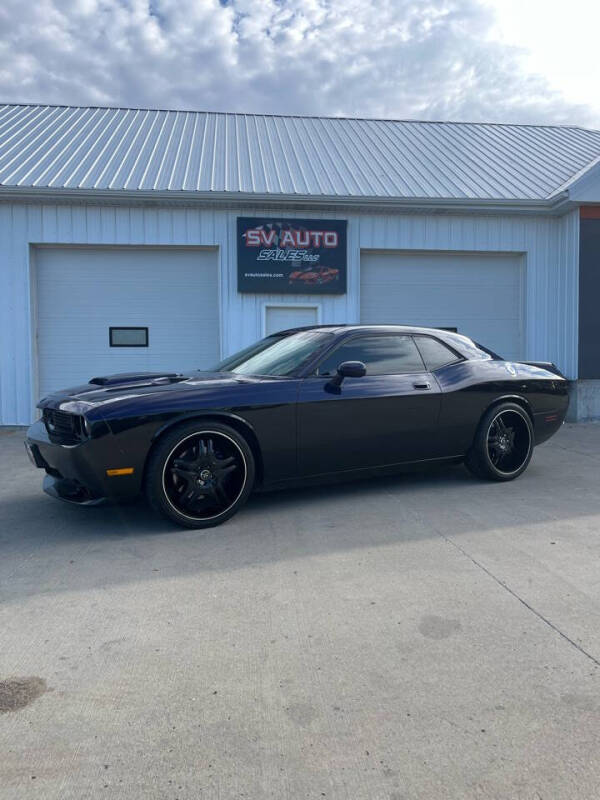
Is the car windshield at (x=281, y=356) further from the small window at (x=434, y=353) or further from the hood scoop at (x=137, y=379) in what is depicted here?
the small window at (x=434, y=353)

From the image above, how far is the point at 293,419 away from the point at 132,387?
3.87ft

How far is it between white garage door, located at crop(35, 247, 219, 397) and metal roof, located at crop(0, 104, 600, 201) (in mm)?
1099

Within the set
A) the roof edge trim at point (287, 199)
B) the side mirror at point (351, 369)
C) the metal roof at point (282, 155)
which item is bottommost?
the side mirror at point (351, 369)

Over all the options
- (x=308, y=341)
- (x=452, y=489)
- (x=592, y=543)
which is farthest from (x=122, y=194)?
(x=592, y=543)

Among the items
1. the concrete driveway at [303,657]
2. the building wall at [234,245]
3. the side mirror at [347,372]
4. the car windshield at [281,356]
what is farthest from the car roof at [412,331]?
the building wall at [234,245]

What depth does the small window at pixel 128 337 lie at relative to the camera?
9570mm

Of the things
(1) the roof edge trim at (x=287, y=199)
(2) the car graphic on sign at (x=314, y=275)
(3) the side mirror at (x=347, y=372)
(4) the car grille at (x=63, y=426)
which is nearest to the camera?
(4) the car grille at (x=63, y=426)

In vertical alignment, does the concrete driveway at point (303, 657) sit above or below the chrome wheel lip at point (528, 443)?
below

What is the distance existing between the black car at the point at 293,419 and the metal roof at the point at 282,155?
197 inches

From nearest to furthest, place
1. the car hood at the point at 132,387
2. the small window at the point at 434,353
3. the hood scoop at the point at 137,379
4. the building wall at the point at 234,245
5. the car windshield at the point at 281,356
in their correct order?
the car hood at the point at 132,387 < the hood scoop at the point at 137,379 < the car windshield at the point at 281,356 < the small window at the point at 434,353 < the building wall at the point at 234,245

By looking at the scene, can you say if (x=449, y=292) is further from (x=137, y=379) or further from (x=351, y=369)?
(x=137, y=379)

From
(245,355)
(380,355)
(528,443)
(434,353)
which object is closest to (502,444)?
(528,443)

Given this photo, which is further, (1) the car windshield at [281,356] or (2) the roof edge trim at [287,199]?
(2) the roof edge trim at [287,199]

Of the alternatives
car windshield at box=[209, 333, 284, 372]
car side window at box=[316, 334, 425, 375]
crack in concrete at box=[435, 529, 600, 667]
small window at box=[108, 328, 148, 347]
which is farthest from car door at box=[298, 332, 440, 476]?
small window at box=[108, 328, 148, 347]
